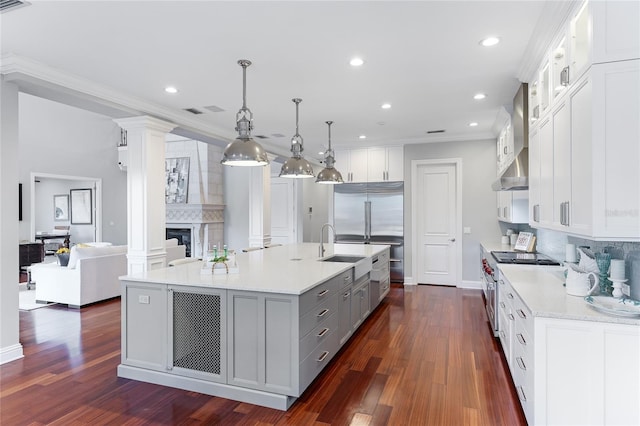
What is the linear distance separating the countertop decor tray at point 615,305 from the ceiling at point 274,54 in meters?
1.87

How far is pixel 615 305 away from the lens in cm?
207

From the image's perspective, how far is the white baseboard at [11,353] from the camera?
131 inches

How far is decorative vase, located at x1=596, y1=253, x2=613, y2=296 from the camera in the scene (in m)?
2.42

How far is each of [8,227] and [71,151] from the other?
7.19 meters

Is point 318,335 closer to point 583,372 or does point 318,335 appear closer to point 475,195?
point 583,372

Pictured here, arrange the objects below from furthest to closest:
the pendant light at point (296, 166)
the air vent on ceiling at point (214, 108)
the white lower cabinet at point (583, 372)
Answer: the air vent on ceiling at point (214, 108) < the pendant light at point (296, 166) < the white lower cabinet at point (583, 372)

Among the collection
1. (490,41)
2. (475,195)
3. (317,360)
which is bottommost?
(317,360)

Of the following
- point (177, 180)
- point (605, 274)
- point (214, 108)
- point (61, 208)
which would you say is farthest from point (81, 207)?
point (605, 274)

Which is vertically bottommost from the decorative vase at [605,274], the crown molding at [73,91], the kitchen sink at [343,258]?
the kitchen sink at [343,258]

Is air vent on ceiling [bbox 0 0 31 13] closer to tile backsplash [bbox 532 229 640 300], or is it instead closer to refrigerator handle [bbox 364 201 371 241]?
tile backsplash [bbox 532 229 640 300]

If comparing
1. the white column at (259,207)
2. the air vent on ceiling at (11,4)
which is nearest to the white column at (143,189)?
the air vent on ceiling at (11,4)

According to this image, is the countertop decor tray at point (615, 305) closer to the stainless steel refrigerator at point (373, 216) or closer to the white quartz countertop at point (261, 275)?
the white quartz countertop at point (261, 275)

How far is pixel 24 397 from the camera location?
2.76 metres

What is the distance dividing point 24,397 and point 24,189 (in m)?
7.48
